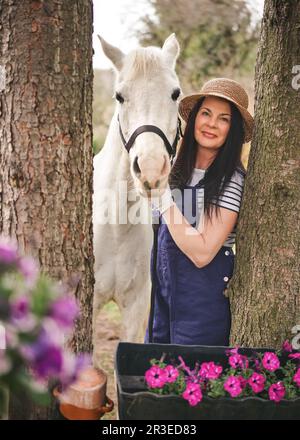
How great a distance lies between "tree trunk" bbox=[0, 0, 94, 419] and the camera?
1.61 metres

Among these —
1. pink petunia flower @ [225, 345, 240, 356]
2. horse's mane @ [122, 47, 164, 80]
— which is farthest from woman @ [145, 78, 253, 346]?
pink petunia flower @ [225, 345, 240, 356]

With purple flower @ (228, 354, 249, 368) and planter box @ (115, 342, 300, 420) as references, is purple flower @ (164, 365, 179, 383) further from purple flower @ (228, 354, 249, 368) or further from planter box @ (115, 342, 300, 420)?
purple flower @ (228, 354, 249, 368)

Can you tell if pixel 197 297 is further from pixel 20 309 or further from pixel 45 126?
pixel 20 309

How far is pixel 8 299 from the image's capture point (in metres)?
0.90

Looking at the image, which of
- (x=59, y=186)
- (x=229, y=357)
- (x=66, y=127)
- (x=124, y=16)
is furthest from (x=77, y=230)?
(x=124, y=16)

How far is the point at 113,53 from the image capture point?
246cm

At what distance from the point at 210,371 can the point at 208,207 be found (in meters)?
0.77

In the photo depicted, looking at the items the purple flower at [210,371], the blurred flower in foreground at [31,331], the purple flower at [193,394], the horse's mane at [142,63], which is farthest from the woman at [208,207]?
the blurred flower in foreground at [31,331]

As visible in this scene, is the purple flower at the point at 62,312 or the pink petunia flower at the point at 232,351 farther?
the pink petunia flower at the point at 232,351

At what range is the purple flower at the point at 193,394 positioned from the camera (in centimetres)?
150

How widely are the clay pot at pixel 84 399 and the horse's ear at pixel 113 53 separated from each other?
157 cm

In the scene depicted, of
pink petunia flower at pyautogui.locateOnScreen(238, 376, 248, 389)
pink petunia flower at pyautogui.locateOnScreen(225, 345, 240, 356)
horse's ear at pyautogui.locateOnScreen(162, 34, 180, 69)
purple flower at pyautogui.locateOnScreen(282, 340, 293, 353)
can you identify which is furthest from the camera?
horse's ear at pyautogui.locateOnScreen(162, 34, 180, 69)
